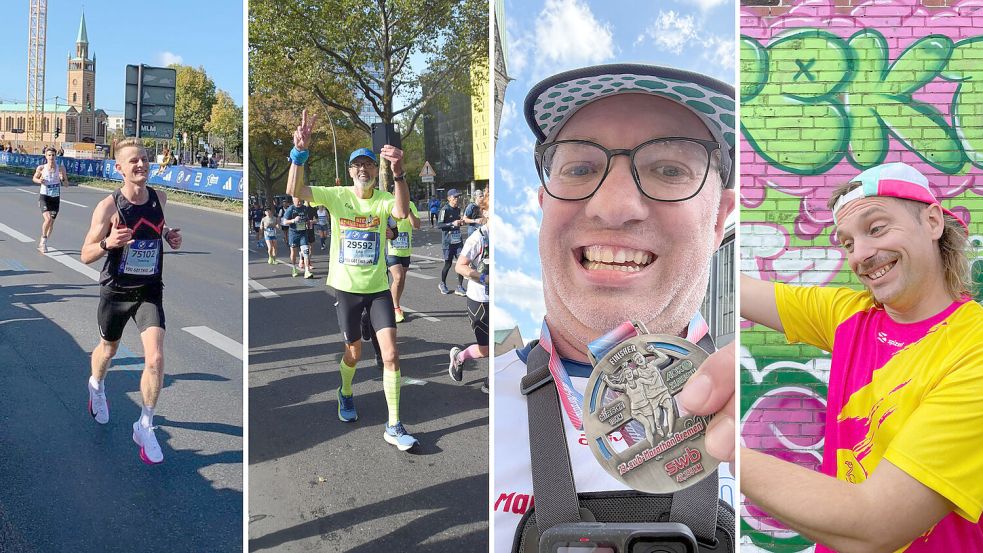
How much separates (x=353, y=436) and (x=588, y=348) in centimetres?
65

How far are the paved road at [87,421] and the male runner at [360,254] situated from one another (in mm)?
1504

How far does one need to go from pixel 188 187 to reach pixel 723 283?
26.2ft

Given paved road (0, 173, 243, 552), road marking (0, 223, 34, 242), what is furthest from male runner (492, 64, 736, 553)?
road marking (0, 223, 34, 242)

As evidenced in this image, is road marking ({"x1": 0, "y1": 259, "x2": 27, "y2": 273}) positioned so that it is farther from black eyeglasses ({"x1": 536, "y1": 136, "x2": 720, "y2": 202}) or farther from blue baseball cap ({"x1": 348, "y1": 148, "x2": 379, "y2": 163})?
black eyeglasses ({"x1": 536, "y1": 136, "x2": 720, "y2": 202})

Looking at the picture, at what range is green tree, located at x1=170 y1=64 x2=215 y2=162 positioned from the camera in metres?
3.26

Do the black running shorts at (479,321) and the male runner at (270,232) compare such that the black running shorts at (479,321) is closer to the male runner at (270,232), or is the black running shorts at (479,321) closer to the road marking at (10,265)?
the male runner at (270,232)

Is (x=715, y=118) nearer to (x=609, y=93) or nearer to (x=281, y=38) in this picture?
(x=609, y=93)

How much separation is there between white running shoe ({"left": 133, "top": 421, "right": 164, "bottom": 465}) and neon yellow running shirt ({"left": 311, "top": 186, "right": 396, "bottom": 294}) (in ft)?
5.75

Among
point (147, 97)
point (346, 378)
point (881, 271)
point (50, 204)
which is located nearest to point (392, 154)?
point (346, 378)

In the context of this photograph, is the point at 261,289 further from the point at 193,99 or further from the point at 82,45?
the point at 193,99

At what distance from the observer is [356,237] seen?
1.97 meters

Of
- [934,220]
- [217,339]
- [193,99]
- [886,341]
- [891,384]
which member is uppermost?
[193,99]

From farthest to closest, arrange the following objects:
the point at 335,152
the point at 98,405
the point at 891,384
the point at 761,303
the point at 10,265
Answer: the point at 10,265
the point at 98,405
the point at 761,303
the point at 891,384
the point at 335,152

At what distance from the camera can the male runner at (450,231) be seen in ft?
5.44
